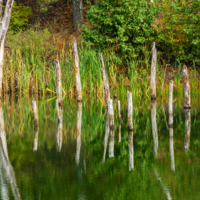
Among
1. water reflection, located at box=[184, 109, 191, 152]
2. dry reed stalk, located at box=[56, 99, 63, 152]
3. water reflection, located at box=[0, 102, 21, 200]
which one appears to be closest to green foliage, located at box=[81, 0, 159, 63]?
dry reed stalk, located at box=[56, 99, 63, 152]

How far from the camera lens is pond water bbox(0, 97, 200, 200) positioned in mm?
3906

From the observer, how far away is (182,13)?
14555 millimetres

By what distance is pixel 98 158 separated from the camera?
5.33 meters

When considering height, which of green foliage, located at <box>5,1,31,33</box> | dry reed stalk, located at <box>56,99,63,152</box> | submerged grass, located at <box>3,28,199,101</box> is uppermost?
green foliage, located at <box>5,1,31,33</box>

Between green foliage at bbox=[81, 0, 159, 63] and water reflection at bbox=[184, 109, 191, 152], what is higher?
green foliage at bbox=[81, 0, 159, 63]

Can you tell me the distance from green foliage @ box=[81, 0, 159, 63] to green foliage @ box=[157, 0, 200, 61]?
31.6 inches

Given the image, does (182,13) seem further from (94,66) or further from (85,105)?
(85,105)

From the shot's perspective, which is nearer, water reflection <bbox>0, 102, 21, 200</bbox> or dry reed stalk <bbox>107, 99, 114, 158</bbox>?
water reflection <bbox>0, 102, 21, 200</bbox>

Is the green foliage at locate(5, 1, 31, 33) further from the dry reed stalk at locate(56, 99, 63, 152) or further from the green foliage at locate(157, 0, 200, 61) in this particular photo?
the dry reed stalk at locate(56, 99, 63, 152)

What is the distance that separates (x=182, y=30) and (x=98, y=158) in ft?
36.5

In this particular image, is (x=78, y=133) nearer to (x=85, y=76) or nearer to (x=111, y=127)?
(x=111, y=127)

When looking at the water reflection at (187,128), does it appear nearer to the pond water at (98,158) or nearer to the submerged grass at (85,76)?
the pond water at (98,158)

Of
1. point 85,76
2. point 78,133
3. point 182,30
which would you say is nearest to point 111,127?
point 78,133

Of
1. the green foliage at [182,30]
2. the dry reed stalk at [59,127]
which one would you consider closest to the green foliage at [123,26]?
the green foliage at [182,30]
